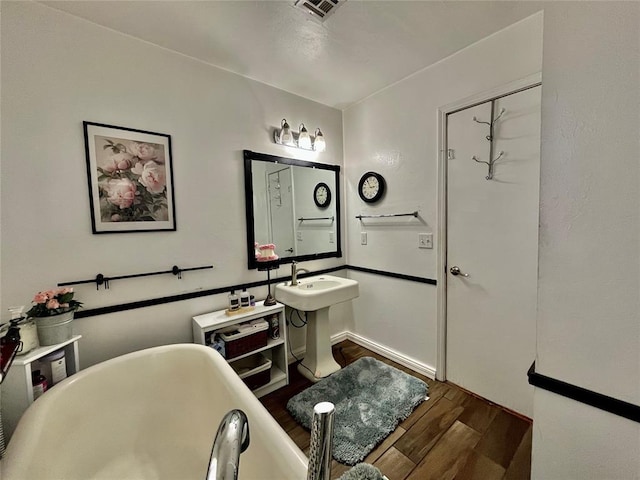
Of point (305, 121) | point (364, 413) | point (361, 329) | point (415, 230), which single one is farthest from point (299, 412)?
point (305, 121)

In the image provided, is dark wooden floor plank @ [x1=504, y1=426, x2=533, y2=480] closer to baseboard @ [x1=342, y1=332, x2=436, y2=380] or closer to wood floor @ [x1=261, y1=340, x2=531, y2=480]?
wood floor @ [x1=261, y1=340, x2=531, y2=480]

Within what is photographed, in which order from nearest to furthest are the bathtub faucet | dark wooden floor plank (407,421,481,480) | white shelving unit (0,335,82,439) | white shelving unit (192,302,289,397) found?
the bathtub faucet < white shelving unit (0,335,82,439) < dark wooden floor plank (407,421,481,480) < white shelving unit (192,302,289,397)

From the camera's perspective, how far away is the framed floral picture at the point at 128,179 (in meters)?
1.50

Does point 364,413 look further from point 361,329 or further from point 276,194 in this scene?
point 276,194

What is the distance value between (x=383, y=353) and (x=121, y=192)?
8.08 feet

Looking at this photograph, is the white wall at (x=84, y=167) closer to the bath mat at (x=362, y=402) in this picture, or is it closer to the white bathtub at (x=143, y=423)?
the white bathtub at (x=143, y=423)

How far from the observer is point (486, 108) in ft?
5.64

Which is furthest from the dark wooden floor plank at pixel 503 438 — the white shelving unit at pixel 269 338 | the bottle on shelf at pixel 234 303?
the bottle on shelf at pixel 234 303

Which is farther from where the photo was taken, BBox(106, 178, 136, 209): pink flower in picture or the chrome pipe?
BBox(106, 178, 136, 209): pink flower in picture

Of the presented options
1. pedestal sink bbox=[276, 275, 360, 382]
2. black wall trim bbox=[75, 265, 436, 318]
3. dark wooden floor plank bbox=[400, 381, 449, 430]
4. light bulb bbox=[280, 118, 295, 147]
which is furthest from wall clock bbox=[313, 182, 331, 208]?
dark wooden floor plank bbox=[400, 381, 449, 430]

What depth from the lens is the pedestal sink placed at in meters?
2.04

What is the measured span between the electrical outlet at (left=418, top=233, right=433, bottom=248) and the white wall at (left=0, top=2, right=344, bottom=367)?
137 centimetres

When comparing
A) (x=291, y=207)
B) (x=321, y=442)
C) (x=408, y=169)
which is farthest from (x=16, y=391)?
(x=408, y=169)

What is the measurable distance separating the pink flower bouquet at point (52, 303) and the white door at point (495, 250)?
7.88ft
